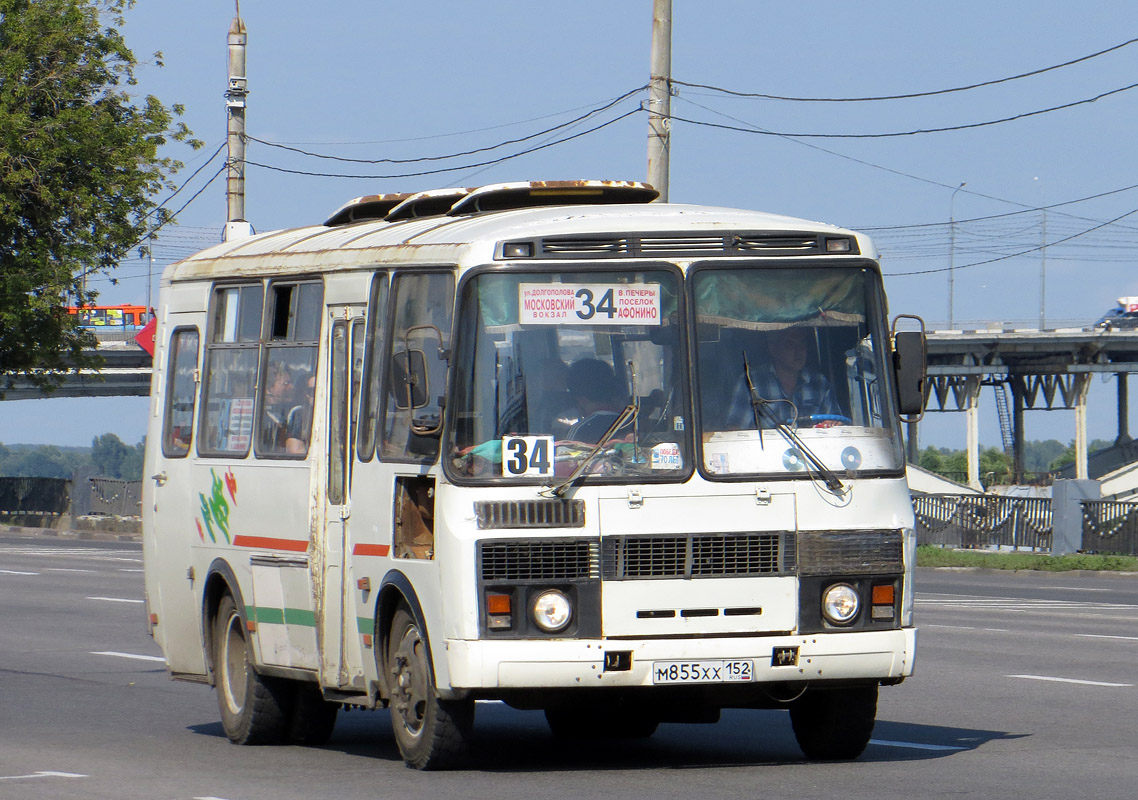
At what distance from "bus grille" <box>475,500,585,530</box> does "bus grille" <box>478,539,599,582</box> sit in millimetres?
79

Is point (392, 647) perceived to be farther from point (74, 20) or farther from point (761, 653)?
point (74, 20)

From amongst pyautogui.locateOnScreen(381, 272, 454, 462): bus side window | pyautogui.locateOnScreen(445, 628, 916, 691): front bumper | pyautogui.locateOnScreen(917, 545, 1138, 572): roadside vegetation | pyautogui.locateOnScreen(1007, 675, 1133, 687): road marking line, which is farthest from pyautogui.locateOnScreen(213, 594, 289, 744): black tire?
pyautogui.locateOnScreen(917, 545, 1138, 572): roadside vegetation

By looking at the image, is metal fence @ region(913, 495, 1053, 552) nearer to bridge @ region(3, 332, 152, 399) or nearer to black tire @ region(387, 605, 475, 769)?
black tire @ region(387, 605, 475, 769)

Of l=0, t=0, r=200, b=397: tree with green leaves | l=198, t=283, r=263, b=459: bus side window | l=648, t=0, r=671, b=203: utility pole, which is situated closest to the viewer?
l=198, t=283, r=263, b=459: bus side window

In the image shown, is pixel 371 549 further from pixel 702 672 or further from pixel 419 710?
pixel 702 672

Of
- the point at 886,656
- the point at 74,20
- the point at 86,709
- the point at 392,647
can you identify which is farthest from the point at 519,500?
the point at 74,20

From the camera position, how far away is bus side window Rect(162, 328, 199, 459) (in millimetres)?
12461

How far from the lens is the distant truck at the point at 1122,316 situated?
117938 mm

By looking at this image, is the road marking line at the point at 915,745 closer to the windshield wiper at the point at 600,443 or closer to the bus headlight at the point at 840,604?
the bus headlight at the point at 840,604

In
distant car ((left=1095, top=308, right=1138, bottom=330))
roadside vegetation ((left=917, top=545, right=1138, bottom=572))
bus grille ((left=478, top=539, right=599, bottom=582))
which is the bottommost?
roadside vegetation ((left=917, top=545, right=1138, bottom=572))

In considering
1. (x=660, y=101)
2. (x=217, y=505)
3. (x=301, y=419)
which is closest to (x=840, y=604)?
(x=301, y=419)

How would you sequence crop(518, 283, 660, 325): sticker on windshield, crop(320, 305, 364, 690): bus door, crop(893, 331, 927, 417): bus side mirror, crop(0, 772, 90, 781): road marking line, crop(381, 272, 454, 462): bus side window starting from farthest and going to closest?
crop(320, 305, 364, 690): bus door
crop(893, 331, 927, 417): bus side mirror
crop(0, 772, 90, 781): road marking line
crop(518, 283, 660, 325): sticker on windshield
crop(381, 272, 454, 462): bus side window

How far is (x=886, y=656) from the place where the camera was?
30.7 feet

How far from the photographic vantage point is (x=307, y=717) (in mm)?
11469
